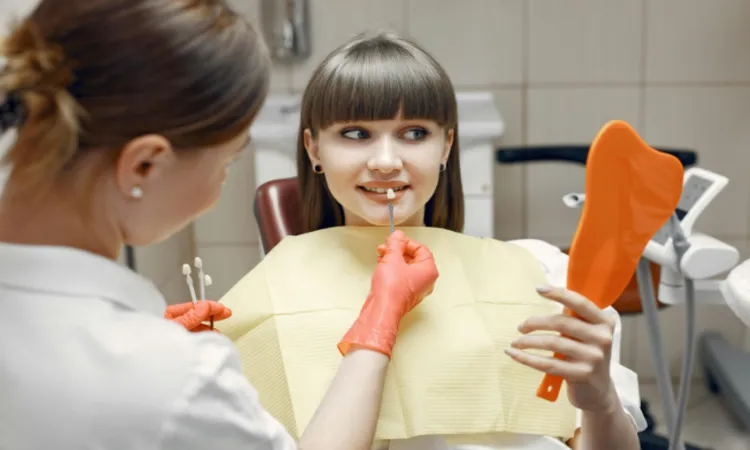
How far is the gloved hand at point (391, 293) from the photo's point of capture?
1055 mm

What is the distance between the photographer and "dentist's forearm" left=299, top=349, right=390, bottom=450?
96 cm

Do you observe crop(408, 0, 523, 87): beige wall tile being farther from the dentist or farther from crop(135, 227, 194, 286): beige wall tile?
the dentist

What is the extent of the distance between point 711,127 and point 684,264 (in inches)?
51.4

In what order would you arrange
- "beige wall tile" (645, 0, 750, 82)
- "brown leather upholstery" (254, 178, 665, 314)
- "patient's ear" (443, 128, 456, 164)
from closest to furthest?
"patient's ear" (443, 128, 456, 164), "brown leather upholstery" (254, 178, 665, 314), "beige wall tile" (645, 0, 750, 82)

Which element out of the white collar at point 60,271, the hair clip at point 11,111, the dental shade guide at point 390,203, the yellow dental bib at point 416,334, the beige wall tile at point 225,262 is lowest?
the beige wall tile at point 225,262

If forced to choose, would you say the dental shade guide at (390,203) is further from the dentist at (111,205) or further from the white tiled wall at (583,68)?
the white tiled wall at (583,68)

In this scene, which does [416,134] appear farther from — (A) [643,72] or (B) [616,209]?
(A) [643,72]

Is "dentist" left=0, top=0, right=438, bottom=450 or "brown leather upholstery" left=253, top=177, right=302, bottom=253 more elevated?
"dentist" left=0, top=0, right=438, bottom=450

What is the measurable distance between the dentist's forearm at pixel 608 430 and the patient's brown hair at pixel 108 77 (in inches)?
27.2

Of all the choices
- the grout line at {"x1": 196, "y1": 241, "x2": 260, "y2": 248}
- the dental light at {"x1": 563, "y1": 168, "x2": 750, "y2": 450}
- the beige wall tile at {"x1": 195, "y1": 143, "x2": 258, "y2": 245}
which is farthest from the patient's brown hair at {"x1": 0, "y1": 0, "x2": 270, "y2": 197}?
the grout line at {"x1": 196, "y1": 241, "x2": 260, "y2": 248}

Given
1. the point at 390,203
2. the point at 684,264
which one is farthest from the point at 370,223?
the point at 684,264

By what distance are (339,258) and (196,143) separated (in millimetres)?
595

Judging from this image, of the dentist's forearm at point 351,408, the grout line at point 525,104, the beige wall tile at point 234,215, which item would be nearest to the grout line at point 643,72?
the grout line at point 525,104

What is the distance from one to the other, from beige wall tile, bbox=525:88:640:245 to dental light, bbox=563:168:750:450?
3.28 ft
